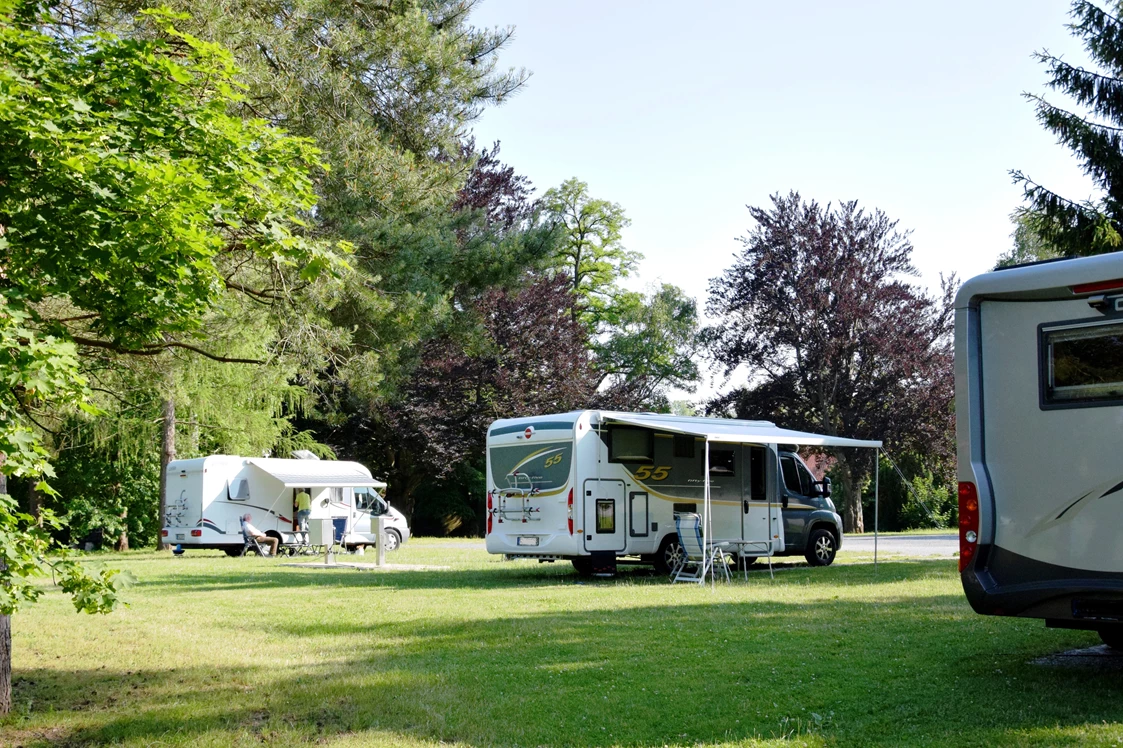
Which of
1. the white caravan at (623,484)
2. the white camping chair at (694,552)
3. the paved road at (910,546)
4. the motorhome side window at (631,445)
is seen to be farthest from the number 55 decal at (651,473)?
the paved road at (910,546)

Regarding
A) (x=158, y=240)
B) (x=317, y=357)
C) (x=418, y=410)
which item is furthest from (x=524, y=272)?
(x=418, y=410)

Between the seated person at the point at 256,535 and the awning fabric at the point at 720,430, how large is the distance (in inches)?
452

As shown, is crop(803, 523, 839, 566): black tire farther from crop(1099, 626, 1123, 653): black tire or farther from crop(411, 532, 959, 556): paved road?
crop(1099, 626, 1123, 653): black tire

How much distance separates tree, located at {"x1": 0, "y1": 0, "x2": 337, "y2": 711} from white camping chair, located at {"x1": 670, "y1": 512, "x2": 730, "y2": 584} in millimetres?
9168

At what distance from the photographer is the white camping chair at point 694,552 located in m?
14.5

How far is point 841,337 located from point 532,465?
20228 mm

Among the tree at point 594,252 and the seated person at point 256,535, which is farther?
the tree at point 594,252

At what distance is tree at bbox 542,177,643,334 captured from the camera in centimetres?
4538

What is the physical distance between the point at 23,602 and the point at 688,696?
12.8ft

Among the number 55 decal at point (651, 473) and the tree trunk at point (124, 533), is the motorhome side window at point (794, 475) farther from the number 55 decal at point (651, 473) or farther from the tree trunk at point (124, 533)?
the tree trunk at point (124, 533)

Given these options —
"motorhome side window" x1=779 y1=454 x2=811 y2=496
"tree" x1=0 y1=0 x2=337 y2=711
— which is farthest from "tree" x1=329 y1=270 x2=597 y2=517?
"tree" x1=0 y1=0 x2=337 y2=711

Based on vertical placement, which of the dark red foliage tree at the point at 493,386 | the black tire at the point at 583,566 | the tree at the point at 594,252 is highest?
the tree at the point at 594,252

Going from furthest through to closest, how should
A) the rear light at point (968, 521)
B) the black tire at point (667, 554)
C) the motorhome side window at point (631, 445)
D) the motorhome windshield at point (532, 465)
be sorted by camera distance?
the black tire at point (667, 554)
the motorhome side window at point (631, 445)
the motorhome windshield at point (532, 465)
the rear light at point (968, 521)

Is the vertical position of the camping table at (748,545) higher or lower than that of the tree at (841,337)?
lower
